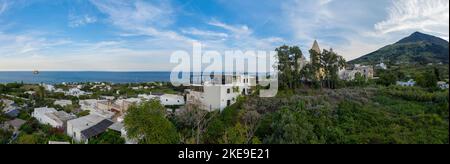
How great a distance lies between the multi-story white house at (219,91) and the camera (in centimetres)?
941

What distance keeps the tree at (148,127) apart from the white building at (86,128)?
269 centimetres

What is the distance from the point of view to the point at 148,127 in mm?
5988

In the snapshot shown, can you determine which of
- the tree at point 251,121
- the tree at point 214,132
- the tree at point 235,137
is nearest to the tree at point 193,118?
the tree at point 214,132

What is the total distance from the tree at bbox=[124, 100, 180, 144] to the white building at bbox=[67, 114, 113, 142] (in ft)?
8.84

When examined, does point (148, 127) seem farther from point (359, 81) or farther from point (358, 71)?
point (358, 71)

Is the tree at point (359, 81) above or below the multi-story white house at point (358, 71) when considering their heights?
below

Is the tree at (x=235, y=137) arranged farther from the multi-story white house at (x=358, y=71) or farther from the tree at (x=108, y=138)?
the multi-story white house at (x=358, y=71)

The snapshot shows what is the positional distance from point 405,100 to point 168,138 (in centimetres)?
572

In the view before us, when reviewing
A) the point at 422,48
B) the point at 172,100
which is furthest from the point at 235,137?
the point at 172,100

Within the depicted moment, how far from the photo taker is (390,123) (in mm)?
5191

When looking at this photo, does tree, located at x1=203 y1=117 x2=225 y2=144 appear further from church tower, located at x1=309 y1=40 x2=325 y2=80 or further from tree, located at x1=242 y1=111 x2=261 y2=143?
church tower, located at x1=309 y1=40 x2=325 y2=80

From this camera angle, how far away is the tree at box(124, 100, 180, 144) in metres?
5.85
